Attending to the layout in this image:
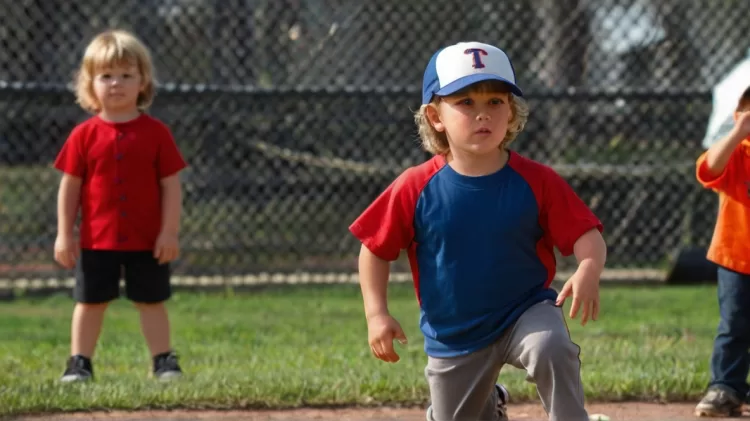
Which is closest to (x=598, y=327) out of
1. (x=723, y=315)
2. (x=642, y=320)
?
(x=642, y=320)

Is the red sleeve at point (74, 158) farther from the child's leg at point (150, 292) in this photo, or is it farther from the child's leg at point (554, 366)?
the child's leg at point (554, 366)

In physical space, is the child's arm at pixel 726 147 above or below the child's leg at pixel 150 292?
above

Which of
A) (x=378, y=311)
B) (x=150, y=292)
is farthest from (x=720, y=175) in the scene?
(x=150, y=292)

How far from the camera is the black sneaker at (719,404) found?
15.5ft

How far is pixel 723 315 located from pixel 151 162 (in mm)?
2476

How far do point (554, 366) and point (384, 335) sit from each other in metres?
0.48

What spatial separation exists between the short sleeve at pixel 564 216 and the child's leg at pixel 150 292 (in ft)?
8.19

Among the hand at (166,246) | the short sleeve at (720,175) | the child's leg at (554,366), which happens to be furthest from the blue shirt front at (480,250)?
the hand at (166,246)

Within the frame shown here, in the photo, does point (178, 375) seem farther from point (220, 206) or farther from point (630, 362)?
point (220, 206)

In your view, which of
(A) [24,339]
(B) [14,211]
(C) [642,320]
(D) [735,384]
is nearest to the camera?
(D) [735,384]

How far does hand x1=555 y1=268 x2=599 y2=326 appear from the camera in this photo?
136 inches

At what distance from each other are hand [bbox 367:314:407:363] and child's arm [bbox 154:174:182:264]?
7.03 ft

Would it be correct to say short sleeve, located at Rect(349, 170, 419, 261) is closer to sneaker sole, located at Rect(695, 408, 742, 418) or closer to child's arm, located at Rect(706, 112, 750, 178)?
child's arm, located at Rect(706, 112, 750, 178)

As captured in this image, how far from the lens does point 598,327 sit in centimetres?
725
